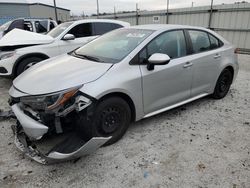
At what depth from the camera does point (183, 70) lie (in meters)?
3.42

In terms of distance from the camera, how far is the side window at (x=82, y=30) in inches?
235

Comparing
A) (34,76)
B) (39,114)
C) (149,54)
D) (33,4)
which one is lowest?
(39,114)

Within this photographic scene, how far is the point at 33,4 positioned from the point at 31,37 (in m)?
26.3

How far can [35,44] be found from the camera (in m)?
5.30

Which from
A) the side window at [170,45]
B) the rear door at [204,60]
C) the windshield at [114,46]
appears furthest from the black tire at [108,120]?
the rear door at [204,60]

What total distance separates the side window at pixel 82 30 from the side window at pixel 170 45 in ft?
11.1

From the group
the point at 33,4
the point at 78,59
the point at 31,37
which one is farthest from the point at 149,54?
the point at 33,4

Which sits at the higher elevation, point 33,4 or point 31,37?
point 33,4

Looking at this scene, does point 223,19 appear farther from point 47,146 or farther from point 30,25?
point 47,146

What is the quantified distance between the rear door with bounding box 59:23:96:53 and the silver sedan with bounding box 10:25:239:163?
7.11 feet

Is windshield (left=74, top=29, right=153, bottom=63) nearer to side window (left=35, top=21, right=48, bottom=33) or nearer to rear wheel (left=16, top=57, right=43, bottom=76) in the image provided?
rear wheel (left=16, top=57, right=43, bottom=76)

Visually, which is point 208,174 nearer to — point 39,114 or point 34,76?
point 39,114

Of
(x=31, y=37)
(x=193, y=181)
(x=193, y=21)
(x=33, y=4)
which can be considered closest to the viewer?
(x=193, y=181)

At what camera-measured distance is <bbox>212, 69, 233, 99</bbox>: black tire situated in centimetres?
429
